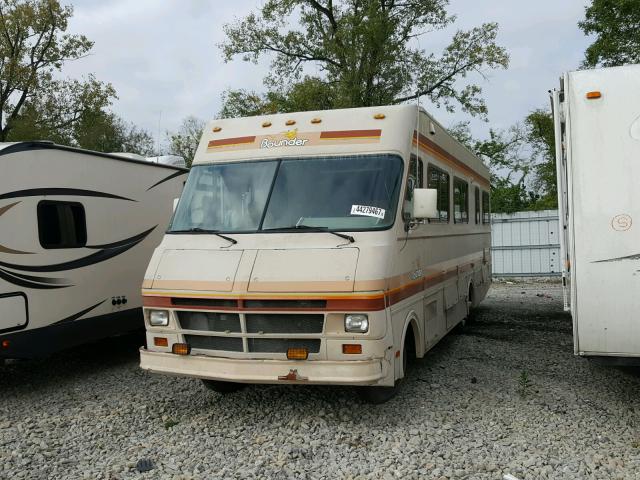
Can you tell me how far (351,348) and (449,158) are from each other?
361 centimetres

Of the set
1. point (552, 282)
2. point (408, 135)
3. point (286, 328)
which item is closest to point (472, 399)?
point (286, 328)

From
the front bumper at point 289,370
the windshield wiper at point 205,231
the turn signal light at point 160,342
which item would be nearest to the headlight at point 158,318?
the turn signal light at point 160,342

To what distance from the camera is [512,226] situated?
17.5 m

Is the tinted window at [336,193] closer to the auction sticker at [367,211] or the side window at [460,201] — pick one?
the auction sticker at [367,211]

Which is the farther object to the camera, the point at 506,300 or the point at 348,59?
the point at 348,59

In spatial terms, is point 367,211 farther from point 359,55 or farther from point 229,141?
point 359,55

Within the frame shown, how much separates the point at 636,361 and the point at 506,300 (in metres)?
8.52

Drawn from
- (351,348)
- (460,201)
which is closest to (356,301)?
(351,348)

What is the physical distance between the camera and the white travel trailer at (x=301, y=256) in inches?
191

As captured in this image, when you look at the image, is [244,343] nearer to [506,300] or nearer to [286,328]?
[286,328]

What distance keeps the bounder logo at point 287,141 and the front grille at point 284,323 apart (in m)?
1.74

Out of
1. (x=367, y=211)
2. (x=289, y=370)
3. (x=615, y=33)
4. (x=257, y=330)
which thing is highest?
(x=615, y=33)

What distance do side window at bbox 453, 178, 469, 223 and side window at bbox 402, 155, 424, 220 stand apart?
1.96 m

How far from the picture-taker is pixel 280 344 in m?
4.99
